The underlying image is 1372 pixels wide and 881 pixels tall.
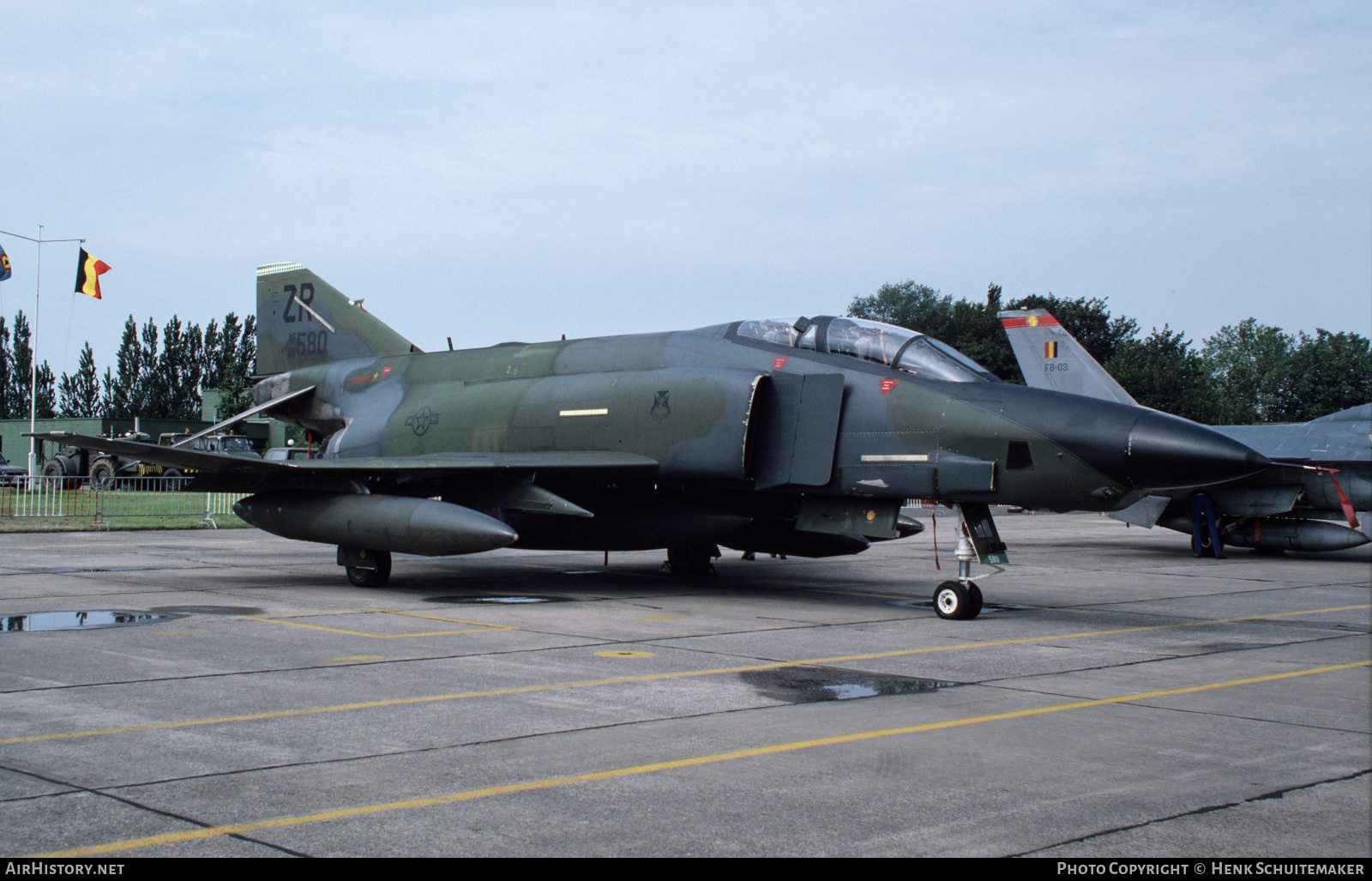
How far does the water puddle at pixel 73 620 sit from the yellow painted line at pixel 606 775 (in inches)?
245

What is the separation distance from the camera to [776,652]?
8.50m

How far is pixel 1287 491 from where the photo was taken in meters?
19.9

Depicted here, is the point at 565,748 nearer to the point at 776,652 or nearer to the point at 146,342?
the point at 776,652

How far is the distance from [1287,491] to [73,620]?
19.0 meters

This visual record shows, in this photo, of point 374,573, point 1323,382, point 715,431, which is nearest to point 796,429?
point 715,431

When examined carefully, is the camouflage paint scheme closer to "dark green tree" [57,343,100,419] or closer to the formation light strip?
the formation light strip

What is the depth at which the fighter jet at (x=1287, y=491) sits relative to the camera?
19.8m

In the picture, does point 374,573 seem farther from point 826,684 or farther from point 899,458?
point 826,684

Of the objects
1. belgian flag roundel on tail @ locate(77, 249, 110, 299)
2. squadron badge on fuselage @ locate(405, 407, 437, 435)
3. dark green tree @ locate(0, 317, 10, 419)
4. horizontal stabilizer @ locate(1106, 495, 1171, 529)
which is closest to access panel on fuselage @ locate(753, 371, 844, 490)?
squadron badge on fuselage @ locate(405, 407, 437, 435)

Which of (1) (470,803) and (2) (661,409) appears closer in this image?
(1) (470,803)

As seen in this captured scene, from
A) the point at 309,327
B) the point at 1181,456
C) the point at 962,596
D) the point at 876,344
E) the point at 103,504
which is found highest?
the point at 309,327

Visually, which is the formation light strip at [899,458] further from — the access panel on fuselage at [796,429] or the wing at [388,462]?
the wing at [388,462]
